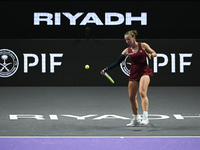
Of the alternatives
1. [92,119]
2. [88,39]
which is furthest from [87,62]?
[92,119]

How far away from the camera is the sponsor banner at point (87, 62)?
13336 mm

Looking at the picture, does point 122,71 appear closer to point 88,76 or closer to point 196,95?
point 88,76

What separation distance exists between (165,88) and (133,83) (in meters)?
5.69

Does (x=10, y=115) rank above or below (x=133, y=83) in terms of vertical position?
below

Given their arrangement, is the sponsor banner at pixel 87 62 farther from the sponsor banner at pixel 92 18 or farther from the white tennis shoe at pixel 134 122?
the white tennis shoe at pixel 134 122

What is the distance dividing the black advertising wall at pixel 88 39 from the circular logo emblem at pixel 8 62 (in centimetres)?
3

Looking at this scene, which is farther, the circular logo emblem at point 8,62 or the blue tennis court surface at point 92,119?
the circular logo emblem at point 8,62

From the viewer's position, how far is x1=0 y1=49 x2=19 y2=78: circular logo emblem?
13.2m

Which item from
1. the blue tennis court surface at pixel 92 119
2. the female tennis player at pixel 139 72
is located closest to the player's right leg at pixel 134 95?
the female tennis player at pixel 139 72

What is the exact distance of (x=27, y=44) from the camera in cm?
1330

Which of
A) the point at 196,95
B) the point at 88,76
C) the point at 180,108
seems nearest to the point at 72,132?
the point at 180,108

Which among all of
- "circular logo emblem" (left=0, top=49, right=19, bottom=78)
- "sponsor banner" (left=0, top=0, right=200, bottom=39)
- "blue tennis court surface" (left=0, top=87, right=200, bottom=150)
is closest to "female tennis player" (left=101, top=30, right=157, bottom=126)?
"blue tennis court surface" (left=0, top=87, right=200, bottom=150)

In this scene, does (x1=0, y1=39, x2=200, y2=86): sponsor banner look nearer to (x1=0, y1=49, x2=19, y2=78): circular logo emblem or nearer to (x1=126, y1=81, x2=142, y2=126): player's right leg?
(x1=0, y1=49, x2=19, y2=78): circular logo emblem

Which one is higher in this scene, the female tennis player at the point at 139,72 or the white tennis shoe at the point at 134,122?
the female tennis player at the point at 139,72
